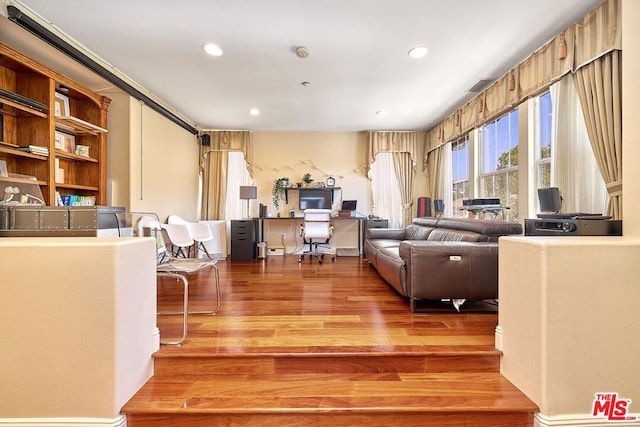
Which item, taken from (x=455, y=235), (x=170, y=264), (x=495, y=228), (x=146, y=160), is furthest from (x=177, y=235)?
(x=495, y=228)

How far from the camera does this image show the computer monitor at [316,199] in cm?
521

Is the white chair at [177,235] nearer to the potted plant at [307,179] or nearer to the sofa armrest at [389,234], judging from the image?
the potted plant at [307,179]

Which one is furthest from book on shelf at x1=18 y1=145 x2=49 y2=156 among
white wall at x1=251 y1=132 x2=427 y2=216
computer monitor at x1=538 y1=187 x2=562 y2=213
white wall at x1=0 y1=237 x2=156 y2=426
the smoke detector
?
computer monitor at x1=538 y1=187 x2=562 y2=213

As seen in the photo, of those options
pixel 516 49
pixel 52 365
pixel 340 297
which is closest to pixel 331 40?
pixel 516 49

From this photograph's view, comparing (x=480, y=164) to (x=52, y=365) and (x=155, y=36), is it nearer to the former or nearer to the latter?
(x=155, y=36)

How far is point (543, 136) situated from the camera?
2828mm

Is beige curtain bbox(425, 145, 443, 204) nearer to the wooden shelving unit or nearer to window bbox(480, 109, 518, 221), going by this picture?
window bbox(480, 109, 518, 221)

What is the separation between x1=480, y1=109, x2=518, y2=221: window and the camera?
10.8 ft

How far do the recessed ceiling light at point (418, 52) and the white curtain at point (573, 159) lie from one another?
123 centimetres

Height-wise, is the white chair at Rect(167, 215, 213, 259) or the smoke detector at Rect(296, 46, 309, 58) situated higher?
the smoke detector at Rect(296, 46, 309, 58)

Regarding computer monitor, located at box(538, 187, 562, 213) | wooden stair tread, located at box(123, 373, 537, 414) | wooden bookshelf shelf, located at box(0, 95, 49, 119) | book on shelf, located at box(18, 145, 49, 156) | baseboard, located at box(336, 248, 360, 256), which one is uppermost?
wooden bookshelf shelf, located at box(0, 95, 49, 119)

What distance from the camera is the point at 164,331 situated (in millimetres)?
1822

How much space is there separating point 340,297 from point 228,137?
13.2 feet

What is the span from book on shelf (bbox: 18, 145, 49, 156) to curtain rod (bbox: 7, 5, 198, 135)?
0.90 m
